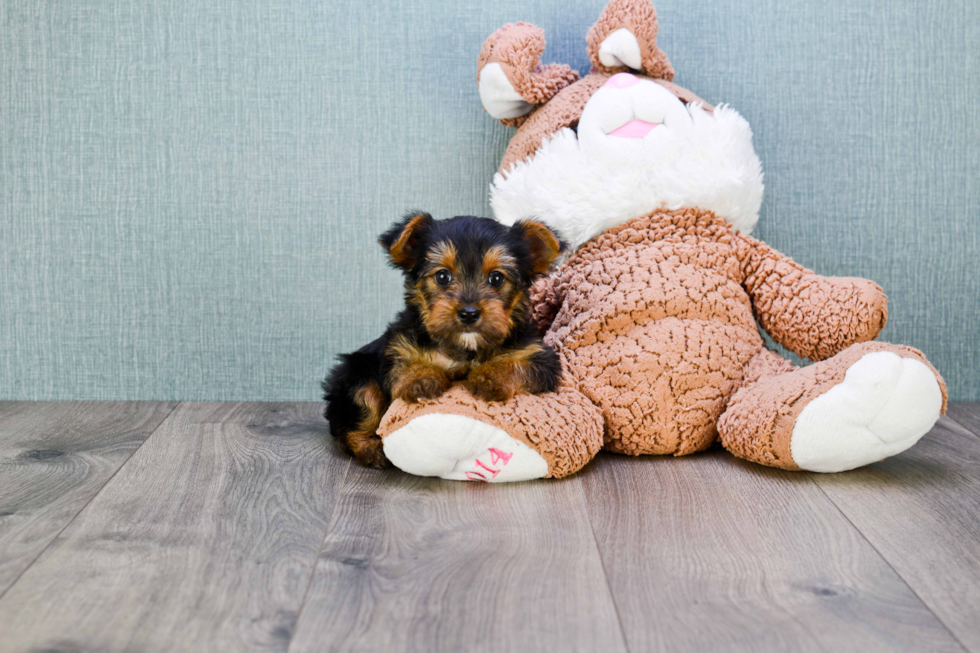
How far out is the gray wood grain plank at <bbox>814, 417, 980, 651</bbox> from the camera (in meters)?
1.47

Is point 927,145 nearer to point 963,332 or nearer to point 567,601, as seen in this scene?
point 963,332

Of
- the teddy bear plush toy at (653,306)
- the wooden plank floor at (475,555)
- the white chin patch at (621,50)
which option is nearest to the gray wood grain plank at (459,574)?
the wooden plank floor at (475,555)

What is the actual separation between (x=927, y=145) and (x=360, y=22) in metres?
1.94

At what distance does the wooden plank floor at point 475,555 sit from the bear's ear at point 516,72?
1.12 meters

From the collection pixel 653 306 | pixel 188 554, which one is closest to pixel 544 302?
pixel 653 306

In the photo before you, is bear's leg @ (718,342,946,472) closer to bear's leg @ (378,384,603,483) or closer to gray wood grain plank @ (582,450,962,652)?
gray wood grain plank @ (582,450,962,652)

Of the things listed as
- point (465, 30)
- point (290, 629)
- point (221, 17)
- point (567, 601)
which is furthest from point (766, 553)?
point (221, 17)

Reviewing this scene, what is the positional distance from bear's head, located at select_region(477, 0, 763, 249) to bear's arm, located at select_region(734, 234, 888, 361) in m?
0.14

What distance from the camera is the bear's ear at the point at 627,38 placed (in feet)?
7.85

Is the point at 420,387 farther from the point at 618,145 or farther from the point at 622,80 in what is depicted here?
the point at 622,80

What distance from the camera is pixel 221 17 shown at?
9.03 feet

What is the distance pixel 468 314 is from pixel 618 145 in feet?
2.42

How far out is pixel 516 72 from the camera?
246 cm

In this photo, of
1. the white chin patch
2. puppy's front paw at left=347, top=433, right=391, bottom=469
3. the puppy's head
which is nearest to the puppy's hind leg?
puppy's front paw at left=347, top=433, right=391, bottom=469
